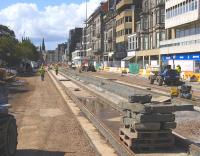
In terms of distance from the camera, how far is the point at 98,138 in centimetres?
1525

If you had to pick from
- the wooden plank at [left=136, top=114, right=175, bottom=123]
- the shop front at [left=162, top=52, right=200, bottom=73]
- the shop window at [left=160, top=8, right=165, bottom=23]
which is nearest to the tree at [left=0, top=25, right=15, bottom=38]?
the shop window at [left=160, top=8, right=165, bottom=23]

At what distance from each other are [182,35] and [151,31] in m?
19.3

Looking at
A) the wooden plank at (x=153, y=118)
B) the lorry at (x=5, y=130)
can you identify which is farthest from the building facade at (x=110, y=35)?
the lorry at (x=5, y=130)

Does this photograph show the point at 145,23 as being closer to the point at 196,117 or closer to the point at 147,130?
the point at 196,117

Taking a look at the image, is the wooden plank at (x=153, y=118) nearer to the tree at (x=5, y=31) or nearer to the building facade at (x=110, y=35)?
the tree at (x=5, y=31)

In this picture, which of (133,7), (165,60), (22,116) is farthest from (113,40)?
(22,116)

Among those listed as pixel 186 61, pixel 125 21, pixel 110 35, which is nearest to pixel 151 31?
pixel 125 21

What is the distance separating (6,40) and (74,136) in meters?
68.6

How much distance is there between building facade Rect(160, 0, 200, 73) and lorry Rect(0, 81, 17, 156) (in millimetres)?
53143

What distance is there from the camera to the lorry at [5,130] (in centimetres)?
1102

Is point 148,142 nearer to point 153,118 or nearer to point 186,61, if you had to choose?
point 153,118

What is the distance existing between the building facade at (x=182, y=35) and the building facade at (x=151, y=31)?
392 centimetres

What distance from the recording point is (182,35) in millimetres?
83625

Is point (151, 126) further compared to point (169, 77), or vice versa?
point (169, 77)
